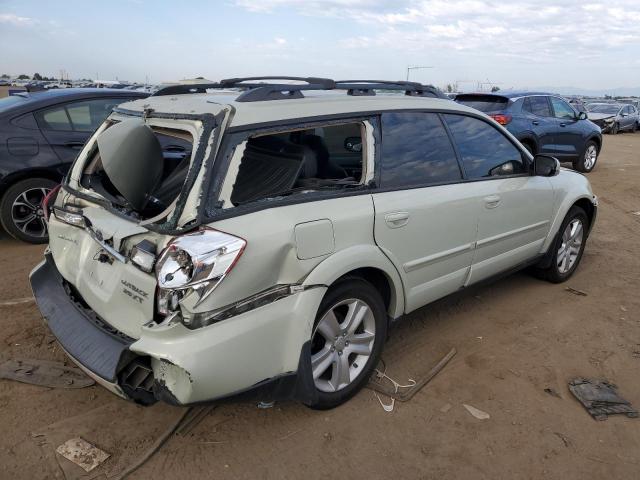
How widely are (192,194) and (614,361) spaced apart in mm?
2899

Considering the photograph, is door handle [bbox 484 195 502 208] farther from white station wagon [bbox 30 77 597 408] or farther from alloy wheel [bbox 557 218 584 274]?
alloy wheel [bbox 557 218 584 274]

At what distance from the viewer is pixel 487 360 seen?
3.32 m

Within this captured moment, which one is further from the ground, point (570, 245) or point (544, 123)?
point (544, 123)

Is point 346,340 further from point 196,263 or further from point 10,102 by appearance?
point 10,102

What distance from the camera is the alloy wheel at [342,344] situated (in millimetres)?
2643

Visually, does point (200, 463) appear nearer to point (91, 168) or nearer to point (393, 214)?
point (393, 214)

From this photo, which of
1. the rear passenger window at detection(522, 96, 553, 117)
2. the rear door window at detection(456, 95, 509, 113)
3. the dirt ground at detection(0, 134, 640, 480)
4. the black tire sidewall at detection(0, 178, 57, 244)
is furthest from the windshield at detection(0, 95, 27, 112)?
the rear passenger window at detection(522, 96, 553, 117)

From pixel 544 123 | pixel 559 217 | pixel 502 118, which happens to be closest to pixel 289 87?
pixel 559 217

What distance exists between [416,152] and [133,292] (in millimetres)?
1798

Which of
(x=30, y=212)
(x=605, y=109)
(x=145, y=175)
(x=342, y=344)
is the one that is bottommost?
(x=605, y=109)

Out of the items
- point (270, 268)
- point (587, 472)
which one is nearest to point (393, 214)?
point (270, 268)

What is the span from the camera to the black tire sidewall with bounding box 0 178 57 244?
16.7 ft

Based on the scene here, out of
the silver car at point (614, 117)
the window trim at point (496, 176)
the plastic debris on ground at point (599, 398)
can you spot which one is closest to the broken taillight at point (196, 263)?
the window trim at point (496, 176)

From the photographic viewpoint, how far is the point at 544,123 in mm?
9969
